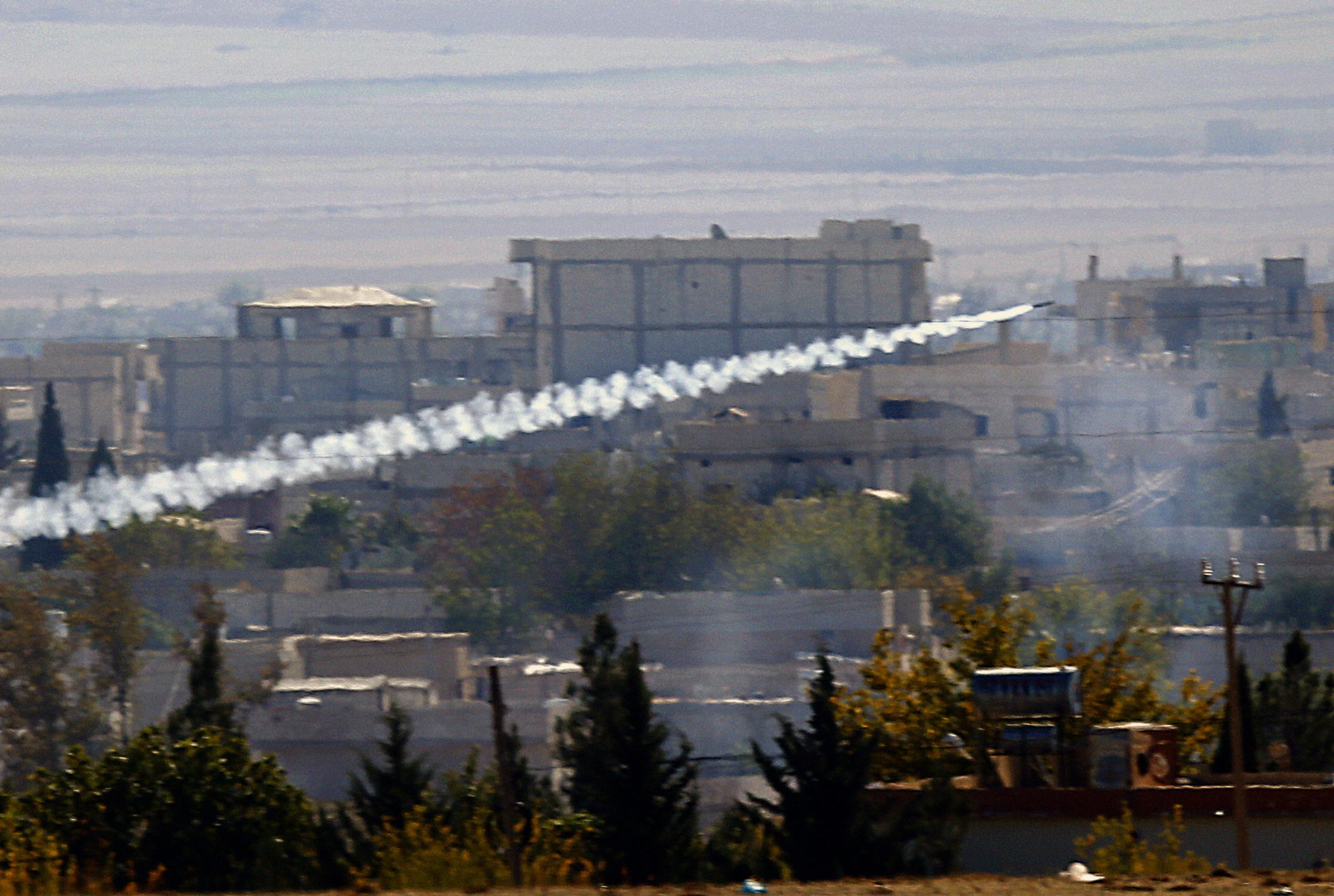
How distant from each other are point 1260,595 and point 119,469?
6775cm

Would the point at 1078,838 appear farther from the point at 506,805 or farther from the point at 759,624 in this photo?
the point at 759,624

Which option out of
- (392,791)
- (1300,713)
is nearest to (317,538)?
(1300,713)

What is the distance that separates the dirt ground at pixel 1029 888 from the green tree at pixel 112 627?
4927 centimetres

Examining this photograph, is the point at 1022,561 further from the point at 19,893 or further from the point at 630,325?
the point at 19,893

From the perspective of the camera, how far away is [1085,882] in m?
21.8

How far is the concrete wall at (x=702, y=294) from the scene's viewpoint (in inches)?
6033

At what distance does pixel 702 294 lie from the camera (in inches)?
6102

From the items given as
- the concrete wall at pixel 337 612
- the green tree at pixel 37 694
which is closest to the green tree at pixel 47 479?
the concrete wall at pixel 337 612

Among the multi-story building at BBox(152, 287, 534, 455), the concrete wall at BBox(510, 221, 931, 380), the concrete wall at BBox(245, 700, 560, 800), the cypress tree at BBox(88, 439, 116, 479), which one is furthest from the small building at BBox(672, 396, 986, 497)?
the multi-story building at BBox(152, 287, 534, 455)

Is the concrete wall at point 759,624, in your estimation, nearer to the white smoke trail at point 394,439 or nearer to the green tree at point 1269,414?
the white smoke trail at point 394,439

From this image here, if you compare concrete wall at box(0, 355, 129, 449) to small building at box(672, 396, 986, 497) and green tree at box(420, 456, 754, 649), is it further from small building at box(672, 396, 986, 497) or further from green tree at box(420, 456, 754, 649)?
small building at box(672, 396, 986, 497)

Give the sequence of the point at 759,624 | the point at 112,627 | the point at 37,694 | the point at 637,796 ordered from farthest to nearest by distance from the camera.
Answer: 1. the point at 759,624
2. the point at 112,627
3. the point at 37,694
4. the point at 637,796

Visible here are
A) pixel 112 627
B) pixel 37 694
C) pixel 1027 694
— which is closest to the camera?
pixel 1027 694

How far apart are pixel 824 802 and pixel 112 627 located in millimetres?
52668
